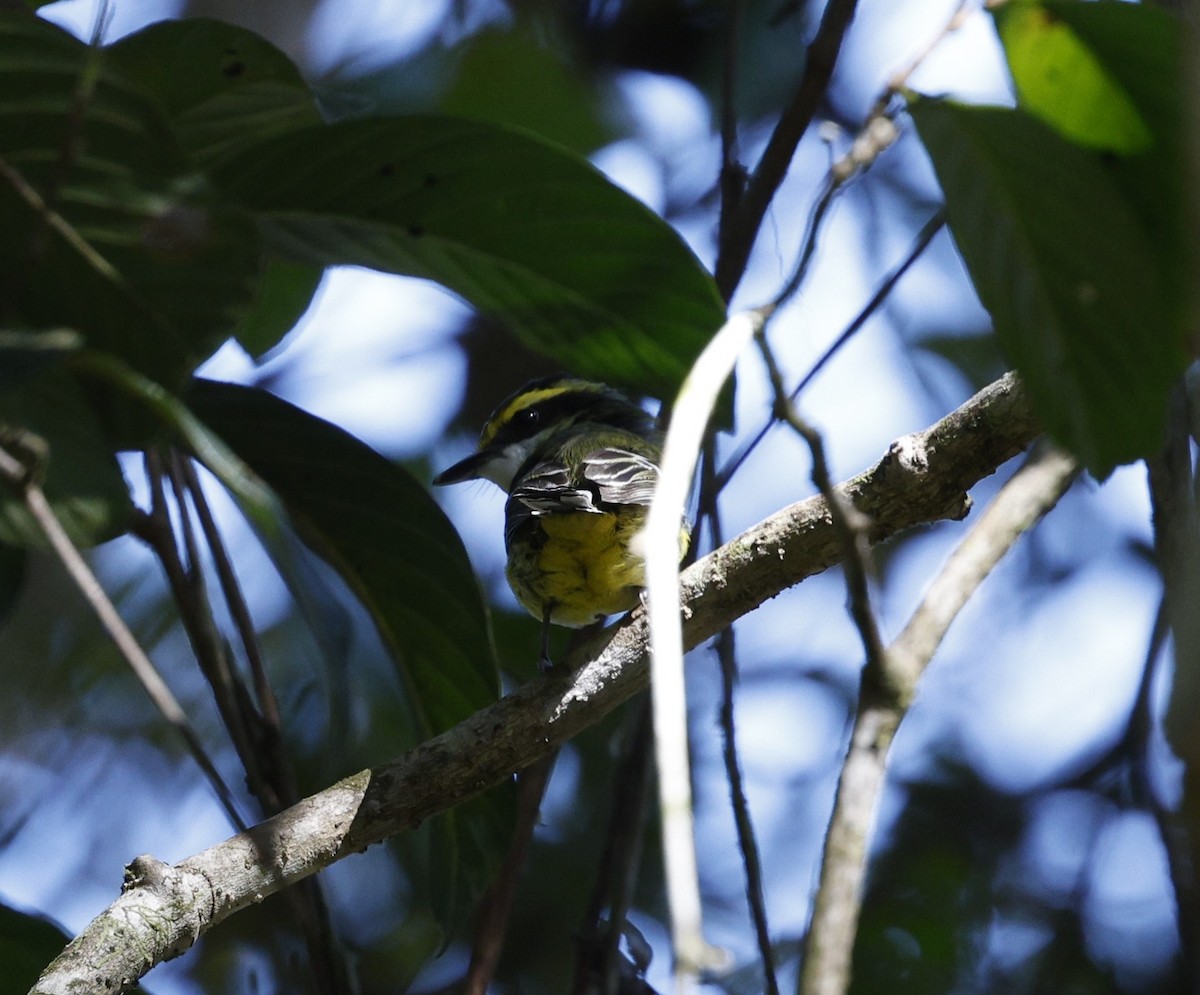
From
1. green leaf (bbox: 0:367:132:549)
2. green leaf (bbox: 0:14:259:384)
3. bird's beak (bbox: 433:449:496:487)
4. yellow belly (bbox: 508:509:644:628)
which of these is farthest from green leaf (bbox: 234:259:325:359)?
green leaf (bbox: 0:367:132:549)

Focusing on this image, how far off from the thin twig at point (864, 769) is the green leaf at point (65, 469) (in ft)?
3.62

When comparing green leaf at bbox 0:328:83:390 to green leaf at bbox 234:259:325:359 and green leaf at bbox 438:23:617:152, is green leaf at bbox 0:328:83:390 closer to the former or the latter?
green leaf at bbox 234:259:325:359

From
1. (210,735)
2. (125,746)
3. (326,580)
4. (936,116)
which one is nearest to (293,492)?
(326,580)

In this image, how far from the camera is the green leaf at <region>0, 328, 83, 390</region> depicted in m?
1.57

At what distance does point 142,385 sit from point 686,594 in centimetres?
109

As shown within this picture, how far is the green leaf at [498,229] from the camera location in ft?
7.46

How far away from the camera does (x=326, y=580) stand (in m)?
2.08

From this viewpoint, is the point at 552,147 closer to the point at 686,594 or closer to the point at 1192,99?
the point at 686,594

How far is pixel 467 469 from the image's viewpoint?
432 cm

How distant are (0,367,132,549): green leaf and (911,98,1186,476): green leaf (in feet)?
3.99

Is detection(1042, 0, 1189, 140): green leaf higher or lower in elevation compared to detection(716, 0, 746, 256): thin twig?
lower

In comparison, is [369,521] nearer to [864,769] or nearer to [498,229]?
[498,229]

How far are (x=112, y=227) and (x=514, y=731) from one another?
1.09 metres

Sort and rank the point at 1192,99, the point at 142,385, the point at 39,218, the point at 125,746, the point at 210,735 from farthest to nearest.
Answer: the point at 125,746 < the point at 210,735 < the point at 39,218 < the point at 142,385 < the point at 1192,99
